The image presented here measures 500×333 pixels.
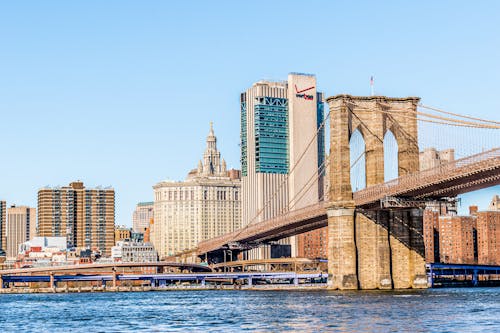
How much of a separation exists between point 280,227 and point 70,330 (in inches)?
2479

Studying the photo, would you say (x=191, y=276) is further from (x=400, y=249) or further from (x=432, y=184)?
(x=432, y=184)

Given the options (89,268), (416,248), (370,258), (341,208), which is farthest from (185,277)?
(341,208)

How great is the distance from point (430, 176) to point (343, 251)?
48.2ft

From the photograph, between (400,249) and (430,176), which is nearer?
(430,176)

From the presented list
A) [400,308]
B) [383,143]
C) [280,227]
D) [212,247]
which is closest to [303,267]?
[212,247]

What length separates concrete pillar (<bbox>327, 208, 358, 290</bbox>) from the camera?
9075 centimetres

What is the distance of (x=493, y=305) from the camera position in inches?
2766

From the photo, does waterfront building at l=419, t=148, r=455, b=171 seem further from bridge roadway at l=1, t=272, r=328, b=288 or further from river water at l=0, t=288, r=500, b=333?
river water at l=0, t=288, r=500, b=333

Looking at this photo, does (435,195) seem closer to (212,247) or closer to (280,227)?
(280,227)

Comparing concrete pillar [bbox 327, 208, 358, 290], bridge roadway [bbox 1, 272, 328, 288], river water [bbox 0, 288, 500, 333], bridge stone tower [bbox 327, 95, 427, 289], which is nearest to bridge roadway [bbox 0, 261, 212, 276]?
bridge roadway [bbox 1, 272, 328, 288]

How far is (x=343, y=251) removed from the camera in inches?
3578

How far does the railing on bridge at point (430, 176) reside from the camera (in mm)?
71688

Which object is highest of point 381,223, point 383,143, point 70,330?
point 383,143

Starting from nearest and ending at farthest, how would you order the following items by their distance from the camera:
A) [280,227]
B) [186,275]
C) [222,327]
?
[222,327] → [280,227] → [186,275]
